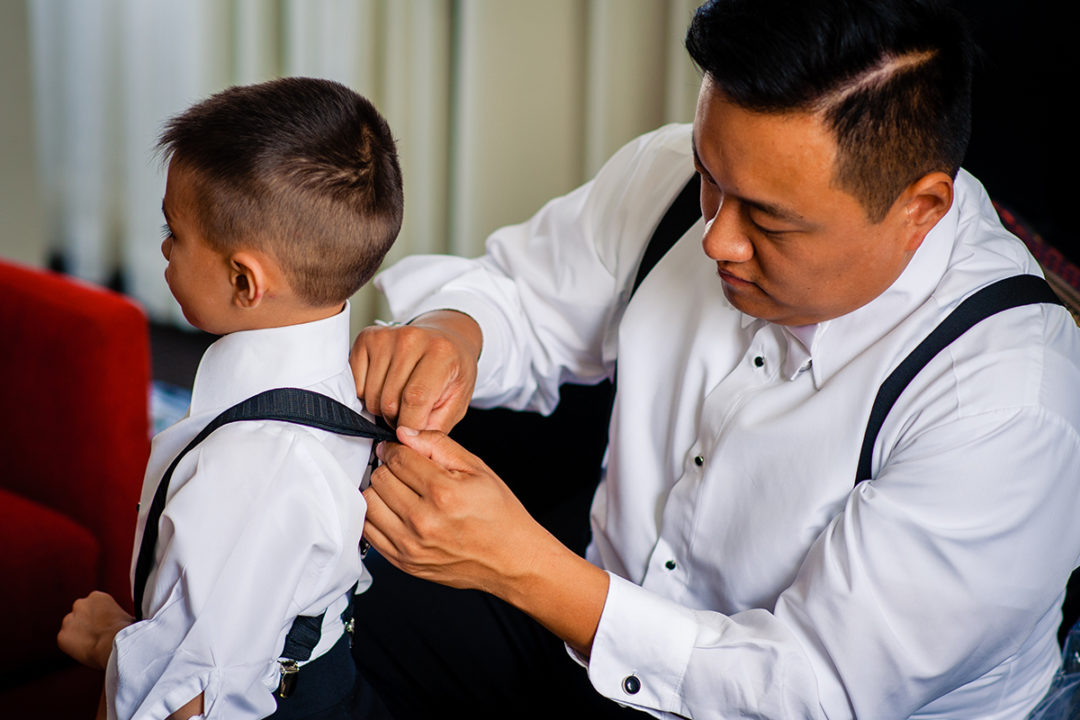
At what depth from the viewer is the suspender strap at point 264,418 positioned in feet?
3.30

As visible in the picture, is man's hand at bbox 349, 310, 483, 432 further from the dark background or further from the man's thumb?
the dark background

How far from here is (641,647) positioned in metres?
1.16

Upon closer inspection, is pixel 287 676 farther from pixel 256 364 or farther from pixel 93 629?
pixel 256 364

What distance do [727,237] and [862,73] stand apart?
21cm

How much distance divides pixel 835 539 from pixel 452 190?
7.67 feet

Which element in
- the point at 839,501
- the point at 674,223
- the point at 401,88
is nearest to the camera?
the point at 839,501

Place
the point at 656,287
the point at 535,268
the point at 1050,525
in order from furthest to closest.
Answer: the point at 535,268, the point at 656,287, the point at 1050,525

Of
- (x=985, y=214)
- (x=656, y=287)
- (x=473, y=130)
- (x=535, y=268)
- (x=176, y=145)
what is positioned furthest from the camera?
(x=473, y=130)

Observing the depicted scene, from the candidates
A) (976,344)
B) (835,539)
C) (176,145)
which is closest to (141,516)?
(176,145)

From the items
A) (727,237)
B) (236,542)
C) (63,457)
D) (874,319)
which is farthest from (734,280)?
(63,457)

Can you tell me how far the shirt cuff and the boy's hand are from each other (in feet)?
1.71

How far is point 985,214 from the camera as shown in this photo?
131 centimetres

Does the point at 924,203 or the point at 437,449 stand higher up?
the point at 924,203

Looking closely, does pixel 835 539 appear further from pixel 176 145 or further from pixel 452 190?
pixel 452 190
